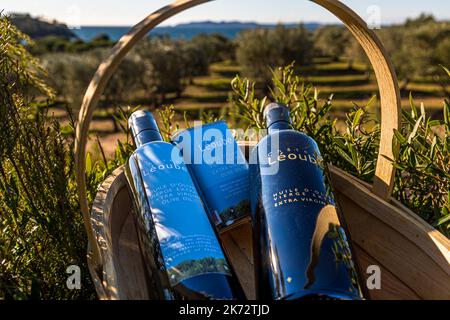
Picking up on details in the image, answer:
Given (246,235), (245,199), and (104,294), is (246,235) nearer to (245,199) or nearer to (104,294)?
(245,199)

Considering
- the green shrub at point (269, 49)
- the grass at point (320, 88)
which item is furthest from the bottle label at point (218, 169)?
the green shrub at point (269, 49)

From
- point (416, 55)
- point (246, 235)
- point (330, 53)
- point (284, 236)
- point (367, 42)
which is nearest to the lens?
point (284, 236)

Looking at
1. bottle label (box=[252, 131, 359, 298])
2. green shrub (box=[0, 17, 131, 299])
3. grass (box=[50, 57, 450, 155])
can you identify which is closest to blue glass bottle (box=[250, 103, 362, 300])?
bottle label (box=[252, 131, 359, 298])

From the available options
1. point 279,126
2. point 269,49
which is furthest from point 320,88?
point 279,126

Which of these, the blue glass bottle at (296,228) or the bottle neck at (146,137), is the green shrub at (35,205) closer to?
the bottle neck at (146,137)

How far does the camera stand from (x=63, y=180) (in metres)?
0.88

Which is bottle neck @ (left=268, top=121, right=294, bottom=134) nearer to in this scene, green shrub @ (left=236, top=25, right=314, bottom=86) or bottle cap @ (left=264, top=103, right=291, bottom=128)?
bottle cap @ (left=264, top=103, right=291, bottom=128)

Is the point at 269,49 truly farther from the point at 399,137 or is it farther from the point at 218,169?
the point at 399,137

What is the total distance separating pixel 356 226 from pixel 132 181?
0.53 metres

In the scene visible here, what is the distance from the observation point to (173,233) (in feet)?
2.74

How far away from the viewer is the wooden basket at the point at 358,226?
29.8 inches

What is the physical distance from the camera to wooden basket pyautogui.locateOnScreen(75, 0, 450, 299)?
76cm

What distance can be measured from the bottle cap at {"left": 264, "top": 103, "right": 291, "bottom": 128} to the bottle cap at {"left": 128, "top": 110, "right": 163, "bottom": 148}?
26 cm
